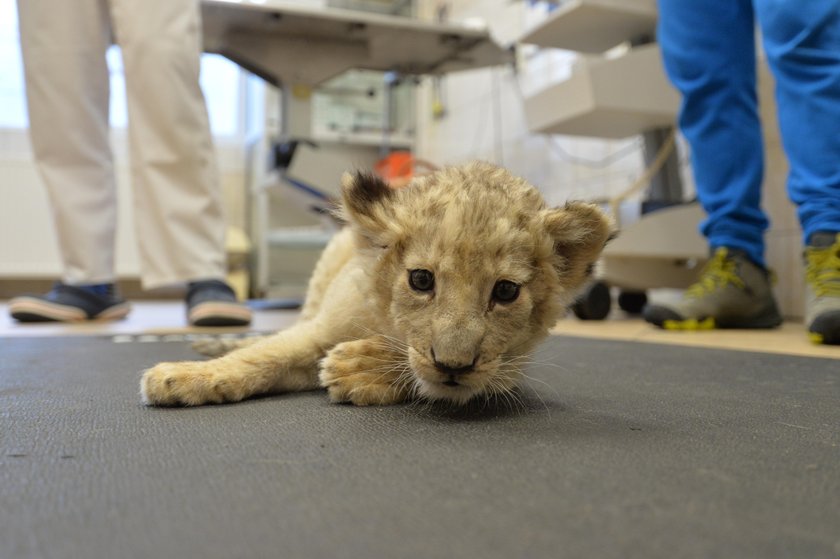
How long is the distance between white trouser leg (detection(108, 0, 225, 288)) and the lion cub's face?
149 centimetres

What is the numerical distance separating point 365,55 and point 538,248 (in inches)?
121

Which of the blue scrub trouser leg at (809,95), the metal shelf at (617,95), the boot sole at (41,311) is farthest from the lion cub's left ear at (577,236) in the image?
the boot sole at (41,311)

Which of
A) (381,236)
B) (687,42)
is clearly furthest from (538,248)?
(687,42)

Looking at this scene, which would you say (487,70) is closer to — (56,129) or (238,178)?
(238,178)

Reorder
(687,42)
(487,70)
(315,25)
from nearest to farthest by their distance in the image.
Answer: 1. (687,42)
2. (315,25)
3. (487,70)

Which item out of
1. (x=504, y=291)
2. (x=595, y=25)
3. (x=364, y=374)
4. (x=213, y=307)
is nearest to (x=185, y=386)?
(x=364, y=374)

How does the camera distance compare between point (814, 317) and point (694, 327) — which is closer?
point (814, 317)

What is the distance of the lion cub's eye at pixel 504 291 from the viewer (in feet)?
3.63

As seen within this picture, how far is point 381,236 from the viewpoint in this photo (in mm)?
1232

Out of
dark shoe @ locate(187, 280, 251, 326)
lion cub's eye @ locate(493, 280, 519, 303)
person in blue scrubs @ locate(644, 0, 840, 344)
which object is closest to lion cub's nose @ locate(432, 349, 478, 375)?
lion cub's eye @ locate(493, 280, 519, 303)

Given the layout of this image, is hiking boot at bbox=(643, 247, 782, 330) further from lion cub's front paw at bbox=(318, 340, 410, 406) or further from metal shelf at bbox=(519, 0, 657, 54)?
lion cub's front paw at bbox=(318, 340, 410, 406)

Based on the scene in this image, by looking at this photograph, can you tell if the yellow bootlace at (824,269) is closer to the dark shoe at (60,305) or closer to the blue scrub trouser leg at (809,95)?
the blue scrub trouser leg at (809,95)

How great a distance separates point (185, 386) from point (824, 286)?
5.95ft

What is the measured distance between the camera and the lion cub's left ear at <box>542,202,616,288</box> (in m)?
1.22
